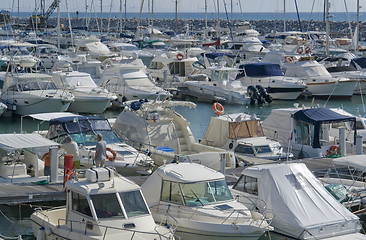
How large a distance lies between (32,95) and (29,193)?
60.1 ft

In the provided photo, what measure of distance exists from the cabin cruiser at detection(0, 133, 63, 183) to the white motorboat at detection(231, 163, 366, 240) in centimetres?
526

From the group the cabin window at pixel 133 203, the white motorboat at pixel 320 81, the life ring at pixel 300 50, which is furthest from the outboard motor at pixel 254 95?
the cabin window at pixel 133 203

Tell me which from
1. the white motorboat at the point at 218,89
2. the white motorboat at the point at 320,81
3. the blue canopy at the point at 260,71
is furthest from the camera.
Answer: the white motorboat at the point at 320,81

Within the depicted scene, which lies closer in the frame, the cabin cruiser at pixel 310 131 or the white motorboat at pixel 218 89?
the cabin cruiser at pixel 310 131

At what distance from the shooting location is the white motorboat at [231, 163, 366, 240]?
16.0 metres

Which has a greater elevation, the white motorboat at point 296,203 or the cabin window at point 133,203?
the cabin window at point 133,203

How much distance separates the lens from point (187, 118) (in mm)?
37750

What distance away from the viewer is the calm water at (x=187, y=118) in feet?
59.5

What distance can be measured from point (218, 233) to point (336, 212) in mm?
3046

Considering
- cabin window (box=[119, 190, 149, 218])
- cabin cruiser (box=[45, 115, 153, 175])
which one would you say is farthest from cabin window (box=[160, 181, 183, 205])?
cabin cruiser (box=[45, 115, 153, 175])

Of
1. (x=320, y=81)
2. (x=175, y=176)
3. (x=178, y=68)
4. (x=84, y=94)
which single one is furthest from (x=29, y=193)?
(x=178, y=68)

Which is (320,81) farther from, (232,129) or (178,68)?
(232,129)

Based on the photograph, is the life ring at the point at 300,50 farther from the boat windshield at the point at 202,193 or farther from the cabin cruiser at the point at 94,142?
the boat windshield at the point at 202,193

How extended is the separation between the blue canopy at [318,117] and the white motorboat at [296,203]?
740cm
